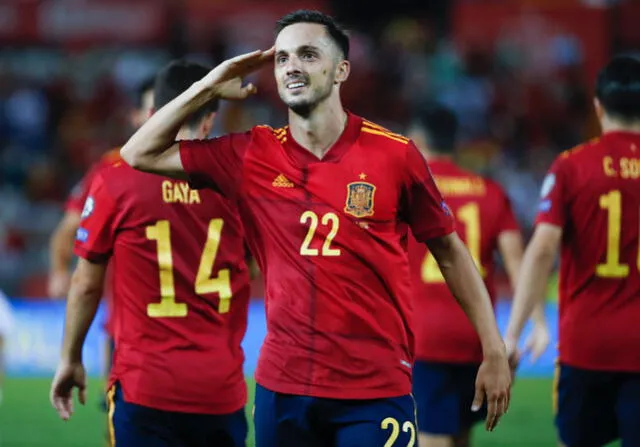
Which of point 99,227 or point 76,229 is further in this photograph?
point 76,229

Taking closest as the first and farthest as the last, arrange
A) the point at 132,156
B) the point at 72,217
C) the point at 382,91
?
1. the point at 132,156
2. the point at 72,217
3. the point at 382,91

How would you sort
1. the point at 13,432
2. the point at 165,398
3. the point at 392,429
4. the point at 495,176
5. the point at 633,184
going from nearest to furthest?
1. the point at 392,429
2. the point at 165,398
3. the point at 633,184
4. the point at 13,432
5. the point at 495,176

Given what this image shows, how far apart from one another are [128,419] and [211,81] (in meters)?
1.56

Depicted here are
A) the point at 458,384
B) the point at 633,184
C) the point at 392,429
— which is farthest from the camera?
the point at 458,384

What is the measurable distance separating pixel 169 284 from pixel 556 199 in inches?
79.0

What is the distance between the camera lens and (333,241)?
4.45m

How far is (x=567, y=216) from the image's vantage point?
6.00 m

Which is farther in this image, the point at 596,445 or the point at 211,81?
the point at 596,445

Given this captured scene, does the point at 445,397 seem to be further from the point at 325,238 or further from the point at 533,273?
the point at 325,238

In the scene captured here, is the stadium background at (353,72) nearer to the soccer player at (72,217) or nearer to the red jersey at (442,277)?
the soccer player at (72,217)

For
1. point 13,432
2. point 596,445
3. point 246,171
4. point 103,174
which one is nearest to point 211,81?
point 246,171

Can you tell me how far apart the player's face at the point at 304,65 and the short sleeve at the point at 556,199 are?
1.80 meters

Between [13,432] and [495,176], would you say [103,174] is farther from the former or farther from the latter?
[495,176]

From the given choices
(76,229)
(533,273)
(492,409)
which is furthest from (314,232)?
(76,229)
